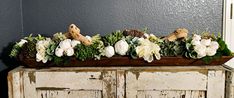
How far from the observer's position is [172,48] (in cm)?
119

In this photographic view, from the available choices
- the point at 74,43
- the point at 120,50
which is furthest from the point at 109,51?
the point at 74,43

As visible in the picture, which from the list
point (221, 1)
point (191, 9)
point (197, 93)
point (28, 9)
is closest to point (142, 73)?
point (197, 93)

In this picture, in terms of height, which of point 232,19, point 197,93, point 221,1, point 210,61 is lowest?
point 197,93

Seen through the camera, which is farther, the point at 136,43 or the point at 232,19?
the point at 232,19

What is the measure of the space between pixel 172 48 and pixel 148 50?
0.39ft

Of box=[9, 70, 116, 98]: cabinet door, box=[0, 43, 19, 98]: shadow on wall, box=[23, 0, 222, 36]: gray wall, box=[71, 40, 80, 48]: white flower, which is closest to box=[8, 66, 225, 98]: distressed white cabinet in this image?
box=[9, 70, 116, 98]: cabinet door

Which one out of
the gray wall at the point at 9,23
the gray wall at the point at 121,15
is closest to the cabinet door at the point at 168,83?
the gray wall at the point at 121,15

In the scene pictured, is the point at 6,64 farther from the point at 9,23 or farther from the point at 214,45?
the point at 214,45

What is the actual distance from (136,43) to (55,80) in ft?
1.24

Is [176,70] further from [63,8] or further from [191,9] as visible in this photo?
[63,8]

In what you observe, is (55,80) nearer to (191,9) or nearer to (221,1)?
(191,9)

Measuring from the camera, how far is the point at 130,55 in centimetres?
117

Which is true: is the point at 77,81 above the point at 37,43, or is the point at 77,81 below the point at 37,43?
below

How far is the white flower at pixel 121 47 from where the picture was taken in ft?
3.81
